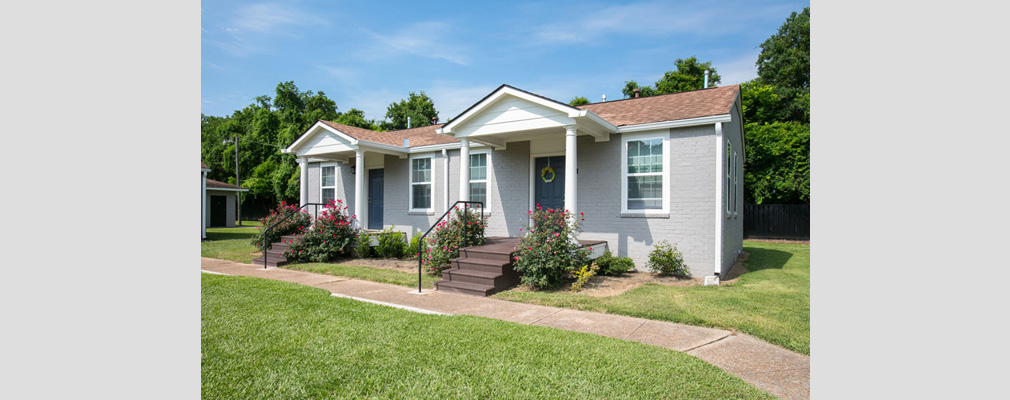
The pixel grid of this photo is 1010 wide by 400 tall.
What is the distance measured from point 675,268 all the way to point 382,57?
914 centimetres

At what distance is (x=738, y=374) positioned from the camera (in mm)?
3514

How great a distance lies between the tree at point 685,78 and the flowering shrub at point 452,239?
23.6m

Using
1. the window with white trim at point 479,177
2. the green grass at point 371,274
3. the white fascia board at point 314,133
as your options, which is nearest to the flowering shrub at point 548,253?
the green grass at point 371,274

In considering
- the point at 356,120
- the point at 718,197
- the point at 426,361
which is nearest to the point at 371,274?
the point at 426,361

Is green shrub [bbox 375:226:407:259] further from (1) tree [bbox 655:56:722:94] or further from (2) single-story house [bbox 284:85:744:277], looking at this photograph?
(1) tree [bbox 655:56:722:94]

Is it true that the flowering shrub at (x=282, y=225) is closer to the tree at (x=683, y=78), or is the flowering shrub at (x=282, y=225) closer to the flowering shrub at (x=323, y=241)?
the flowering shrub at (x=323, y=241)

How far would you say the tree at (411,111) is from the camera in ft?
112

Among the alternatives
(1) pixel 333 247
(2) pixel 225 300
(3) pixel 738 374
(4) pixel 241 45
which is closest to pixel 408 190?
(1) pixel 333 247

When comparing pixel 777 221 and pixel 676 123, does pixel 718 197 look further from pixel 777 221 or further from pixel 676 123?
pixel 777 221

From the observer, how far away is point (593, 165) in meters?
9.36

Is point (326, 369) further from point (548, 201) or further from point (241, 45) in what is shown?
point (548, 201)

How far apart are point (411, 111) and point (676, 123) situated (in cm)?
2870

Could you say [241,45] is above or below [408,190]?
above

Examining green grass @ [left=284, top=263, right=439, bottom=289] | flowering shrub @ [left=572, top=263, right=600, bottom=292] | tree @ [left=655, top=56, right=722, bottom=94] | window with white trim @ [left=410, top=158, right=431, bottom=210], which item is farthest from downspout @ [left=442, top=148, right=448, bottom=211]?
tree @ [left=655, top=56, right=722, bottom=94]
